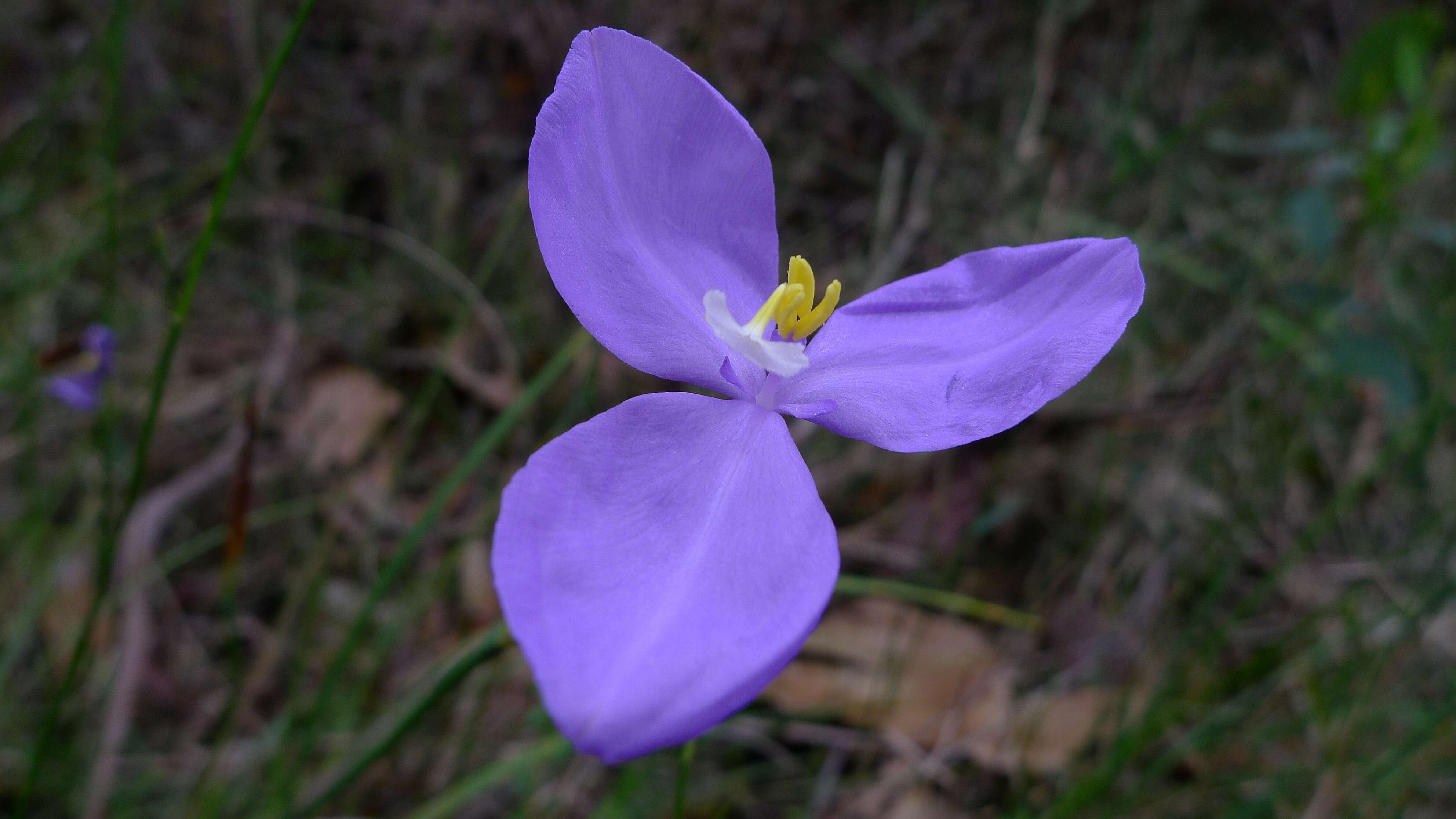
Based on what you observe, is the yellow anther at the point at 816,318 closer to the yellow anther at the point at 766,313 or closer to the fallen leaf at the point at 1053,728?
the yellow anther at the point at 766,313

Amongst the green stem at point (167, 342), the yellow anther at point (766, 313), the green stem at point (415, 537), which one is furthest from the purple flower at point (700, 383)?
the green stem at point (415, 537)

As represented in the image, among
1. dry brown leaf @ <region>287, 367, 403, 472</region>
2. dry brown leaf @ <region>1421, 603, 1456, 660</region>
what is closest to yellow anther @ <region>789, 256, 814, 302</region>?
dry brown leaf @ <region>287, 367, 403, 472</region>

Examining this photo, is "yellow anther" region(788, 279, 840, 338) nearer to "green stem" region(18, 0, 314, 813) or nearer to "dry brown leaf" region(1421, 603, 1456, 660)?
"green stem" region(18, 0, 314, 813)

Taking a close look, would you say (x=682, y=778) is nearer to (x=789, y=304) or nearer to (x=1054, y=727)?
(x=789, y=304)

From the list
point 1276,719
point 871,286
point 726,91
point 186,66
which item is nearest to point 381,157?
point 186,66

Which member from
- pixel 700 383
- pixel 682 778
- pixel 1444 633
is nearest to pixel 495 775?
pixel 682 778

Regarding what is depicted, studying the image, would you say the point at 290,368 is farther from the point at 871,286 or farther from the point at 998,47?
the point at 998,47

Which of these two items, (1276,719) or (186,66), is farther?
(186,66)
